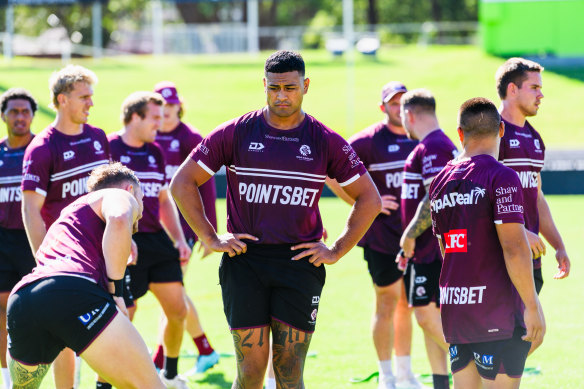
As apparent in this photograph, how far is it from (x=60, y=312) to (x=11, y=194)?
259 centimetres

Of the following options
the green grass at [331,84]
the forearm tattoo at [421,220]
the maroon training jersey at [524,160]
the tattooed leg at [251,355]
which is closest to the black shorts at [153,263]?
the forearm tattoo at [421,220]

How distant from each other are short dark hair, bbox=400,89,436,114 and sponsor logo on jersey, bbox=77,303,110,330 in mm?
3169

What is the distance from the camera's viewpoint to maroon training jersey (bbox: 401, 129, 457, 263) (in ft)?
20.9

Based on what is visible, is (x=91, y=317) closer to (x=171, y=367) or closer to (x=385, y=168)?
(x=171, y=367)

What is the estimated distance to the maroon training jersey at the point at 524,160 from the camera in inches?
229

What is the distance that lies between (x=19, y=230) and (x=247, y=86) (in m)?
26.9

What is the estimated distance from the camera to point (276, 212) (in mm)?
4984

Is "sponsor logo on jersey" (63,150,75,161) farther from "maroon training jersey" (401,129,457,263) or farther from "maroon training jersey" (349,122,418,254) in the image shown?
"maroon training jersey" (401,129,457,263)

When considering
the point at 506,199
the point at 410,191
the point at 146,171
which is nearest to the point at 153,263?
the point at 146,171

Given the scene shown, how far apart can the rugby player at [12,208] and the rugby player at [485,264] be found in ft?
11.3

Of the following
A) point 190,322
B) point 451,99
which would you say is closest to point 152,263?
point 190,322

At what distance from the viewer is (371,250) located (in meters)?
7.20

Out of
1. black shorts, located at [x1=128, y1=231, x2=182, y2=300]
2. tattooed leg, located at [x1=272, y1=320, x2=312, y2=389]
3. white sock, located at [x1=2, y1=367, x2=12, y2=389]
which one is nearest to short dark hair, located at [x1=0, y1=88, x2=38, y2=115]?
black shorts, located at [x1=128, y1=231, x2=182, y2=300]

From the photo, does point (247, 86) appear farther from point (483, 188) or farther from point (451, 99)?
point (483, 188)
